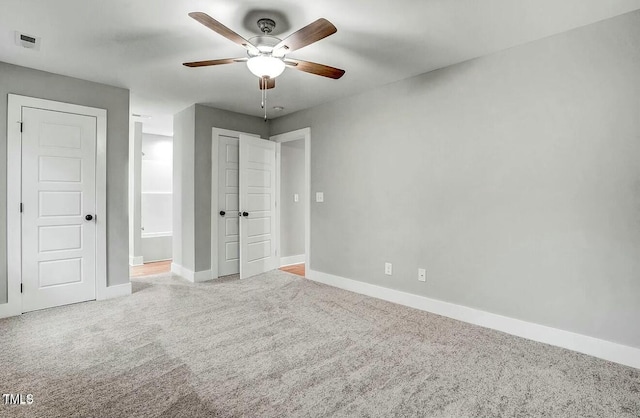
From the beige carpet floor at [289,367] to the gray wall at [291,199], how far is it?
2.30 meters

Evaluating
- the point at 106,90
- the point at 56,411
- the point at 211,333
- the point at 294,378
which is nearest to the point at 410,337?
the point at 294,378

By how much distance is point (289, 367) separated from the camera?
2160mm

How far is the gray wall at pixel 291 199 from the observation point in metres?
5.45

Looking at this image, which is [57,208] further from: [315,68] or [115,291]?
[315,68]

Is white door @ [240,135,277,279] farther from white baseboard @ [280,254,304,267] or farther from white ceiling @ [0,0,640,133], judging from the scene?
white ceiling @ [0,0,640,133]

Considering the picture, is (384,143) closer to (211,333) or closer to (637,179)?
(637,179)

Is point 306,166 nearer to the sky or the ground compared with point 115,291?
nearer to the sky

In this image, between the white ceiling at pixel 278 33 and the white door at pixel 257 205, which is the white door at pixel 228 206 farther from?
the white ceiling at pixel 278 33

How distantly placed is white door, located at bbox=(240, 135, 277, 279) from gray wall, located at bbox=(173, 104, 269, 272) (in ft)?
1.54

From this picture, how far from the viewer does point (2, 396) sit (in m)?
1.84

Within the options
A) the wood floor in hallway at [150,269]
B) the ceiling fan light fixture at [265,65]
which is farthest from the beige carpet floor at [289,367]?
the ceiling fan light fixture at [265,65]

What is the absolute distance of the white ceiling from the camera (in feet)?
7.00

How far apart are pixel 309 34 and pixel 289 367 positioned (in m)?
2.14

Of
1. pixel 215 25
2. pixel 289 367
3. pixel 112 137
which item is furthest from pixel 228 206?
pixel 215 25
